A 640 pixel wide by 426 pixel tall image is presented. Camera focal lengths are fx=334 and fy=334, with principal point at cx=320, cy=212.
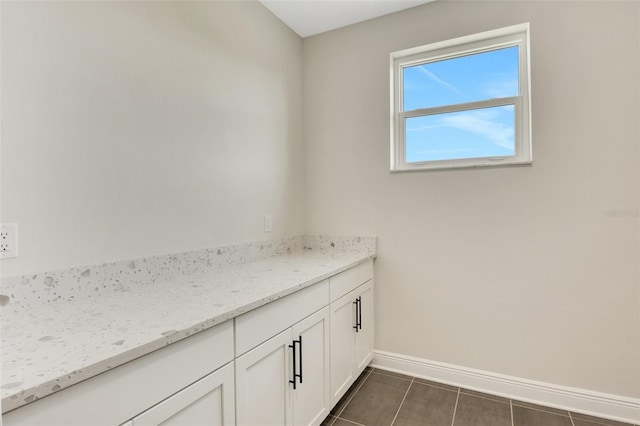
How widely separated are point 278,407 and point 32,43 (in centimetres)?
160

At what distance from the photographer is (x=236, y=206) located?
6.61ft

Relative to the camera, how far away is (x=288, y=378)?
143 cm

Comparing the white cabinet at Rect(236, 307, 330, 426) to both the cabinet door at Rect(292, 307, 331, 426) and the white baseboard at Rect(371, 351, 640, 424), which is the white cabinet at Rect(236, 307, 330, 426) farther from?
the white baseboard at Rect(371, 351, 640, 424)

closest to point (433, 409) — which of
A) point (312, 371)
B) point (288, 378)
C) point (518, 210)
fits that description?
point (312, 371)

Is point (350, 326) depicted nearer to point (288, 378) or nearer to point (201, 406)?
point (288, 378)

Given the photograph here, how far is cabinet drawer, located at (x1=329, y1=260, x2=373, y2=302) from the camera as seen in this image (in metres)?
1.84

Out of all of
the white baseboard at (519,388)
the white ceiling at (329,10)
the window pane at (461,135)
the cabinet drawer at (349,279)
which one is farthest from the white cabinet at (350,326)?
the white ceiling at (329,10)

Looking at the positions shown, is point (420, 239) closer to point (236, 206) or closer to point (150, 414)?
point (236, 206)

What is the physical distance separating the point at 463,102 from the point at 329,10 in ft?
3.71

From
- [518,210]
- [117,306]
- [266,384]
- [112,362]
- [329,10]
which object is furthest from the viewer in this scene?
[329,10]

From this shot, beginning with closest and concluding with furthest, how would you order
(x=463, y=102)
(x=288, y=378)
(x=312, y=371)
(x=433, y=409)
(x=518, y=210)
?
(x=288, y=378) → (x=312, y=371) → (x=433, y=409) → (x=518, y=210) → (x=463, y=102)

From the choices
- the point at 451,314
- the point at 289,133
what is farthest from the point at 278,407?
the point at 289,133

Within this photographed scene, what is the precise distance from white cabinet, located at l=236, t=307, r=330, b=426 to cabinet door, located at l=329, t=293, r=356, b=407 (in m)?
0.08

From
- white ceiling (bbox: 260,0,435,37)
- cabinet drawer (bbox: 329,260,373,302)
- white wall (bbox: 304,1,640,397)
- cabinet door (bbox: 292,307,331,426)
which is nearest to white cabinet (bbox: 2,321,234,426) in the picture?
cabinet door (bbox: 292,307,331,426)
